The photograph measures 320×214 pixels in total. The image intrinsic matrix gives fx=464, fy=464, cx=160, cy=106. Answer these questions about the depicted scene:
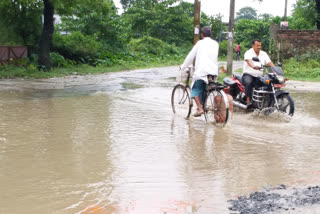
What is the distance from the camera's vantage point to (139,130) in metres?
8.27

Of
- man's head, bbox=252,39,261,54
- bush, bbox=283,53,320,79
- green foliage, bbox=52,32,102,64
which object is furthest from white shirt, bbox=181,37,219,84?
green foliage, bbox=52,32,102,64

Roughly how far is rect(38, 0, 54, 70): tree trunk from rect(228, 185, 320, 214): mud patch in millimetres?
18589

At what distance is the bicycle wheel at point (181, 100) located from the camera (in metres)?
10.0

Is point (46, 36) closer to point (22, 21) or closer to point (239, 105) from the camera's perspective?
point (22, 21)

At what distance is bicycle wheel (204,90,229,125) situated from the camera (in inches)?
336

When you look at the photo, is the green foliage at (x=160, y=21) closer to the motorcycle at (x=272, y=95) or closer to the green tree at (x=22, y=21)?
the green tree at (x=22, y=21)

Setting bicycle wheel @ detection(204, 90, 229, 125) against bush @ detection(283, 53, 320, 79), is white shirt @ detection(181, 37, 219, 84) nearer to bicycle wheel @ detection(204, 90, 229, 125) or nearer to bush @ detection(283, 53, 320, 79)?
bicycle wheel @ detection(204, 90, 229, 125)

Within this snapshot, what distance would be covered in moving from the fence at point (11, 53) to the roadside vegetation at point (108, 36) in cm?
34

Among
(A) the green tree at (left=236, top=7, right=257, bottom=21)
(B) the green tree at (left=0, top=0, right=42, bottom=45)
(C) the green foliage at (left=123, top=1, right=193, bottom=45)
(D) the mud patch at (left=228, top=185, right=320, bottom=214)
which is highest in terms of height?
(A) the green tree at (left=236, top=7, right=257, bottom=21)

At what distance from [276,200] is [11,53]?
69.4 ft

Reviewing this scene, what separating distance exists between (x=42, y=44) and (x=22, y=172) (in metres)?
17.3

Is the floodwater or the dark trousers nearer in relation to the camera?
the floodwater

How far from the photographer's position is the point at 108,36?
3231cm

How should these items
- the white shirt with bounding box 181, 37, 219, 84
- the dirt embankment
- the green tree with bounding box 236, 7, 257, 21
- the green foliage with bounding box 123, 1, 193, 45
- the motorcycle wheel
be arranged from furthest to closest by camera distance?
the green tree with bounding box 236, 7, 257, 21, the green foliage with bounding box 123, 1, 193, 45, the dirt embankment, the motorcycle wheel, the white shirt with bounding box 181, 37, 219, 84
